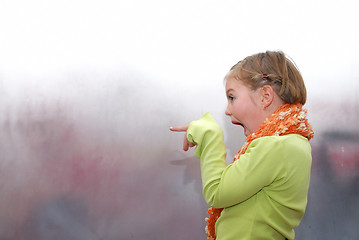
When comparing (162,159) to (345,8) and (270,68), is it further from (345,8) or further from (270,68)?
(345,8)

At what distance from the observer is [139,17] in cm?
148

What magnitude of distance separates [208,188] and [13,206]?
0.98 metres

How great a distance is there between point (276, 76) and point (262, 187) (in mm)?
233

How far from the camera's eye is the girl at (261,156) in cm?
72

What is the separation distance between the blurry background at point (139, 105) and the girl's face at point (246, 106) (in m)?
0.63

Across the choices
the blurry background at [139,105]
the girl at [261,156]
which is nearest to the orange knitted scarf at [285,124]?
the girl at [261,156]

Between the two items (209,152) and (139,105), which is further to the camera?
(139,105)

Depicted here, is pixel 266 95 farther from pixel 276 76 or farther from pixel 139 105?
pixel 139 105

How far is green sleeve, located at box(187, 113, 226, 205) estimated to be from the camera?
752 mm

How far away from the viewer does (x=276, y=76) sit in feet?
2.60

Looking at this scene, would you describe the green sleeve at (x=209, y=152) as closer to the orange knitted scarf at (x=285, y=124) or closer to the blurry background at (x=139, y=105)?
the orange knitted scarf at (x=285, y=124)

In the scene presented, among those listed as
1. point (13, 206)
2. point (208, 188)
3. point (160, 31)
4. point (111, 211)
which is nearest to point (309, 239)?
point (111, 211)

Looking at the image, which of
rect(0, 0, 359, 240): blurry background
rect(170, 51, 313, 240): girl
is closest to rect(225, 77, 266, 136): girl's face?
rect(170, 51, 313, 240): girl

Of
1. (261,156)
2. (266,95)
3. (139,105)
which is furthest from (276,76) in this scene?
(139,105)
